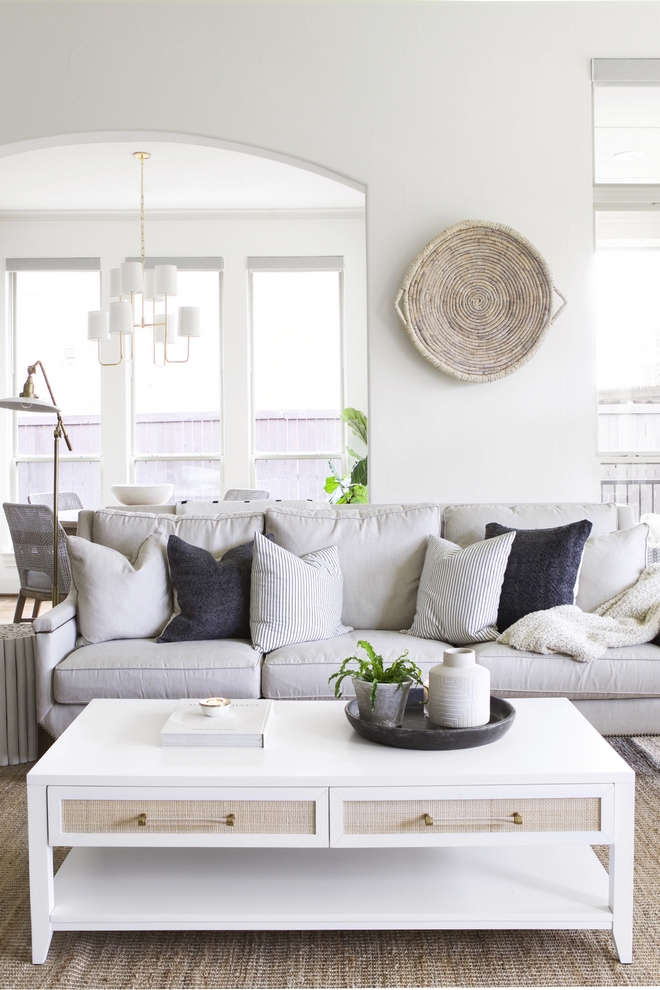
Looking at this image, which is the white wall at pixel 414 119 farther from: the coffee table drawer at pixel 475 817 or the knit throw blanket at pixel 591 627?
the coffee table drawer at pixel 475 817

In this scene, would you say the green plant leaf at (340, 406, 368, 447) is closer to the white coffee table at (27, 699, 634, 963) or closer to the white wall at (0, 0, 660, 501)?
the white wall at (0, 0, 660, 501)

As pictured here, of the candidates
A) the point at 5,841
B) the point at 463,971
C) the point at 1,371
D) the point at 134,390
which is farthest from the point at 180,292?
the point at 463,971

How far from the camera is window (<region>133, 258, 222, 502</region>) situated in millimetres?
6727

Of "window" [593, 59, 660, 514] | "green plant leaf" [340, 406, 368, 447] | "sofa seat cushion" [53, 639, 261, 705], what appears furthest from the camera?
"green plant leaf" [340, 406, 368, 447]

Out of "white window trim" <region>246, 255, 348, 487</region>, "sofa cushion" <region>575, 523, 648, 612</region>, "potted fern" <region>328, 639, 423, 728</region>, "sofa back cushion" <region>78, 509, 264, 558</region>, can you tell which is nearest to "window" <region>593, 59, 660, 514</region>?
"sofa cushion" <region>575, 523, 648, 612</region>

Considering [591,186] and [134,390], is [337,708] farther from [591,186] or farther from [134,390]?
[134,390]

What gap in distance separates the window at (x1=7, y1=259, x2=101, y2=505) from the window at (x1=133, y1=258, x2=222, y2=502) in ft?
1.25

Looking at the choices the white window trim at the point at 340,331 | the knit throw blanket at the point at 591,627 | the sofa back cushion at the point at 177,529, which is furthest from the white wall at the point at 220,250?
the knit throw blanket at the point at 591,627

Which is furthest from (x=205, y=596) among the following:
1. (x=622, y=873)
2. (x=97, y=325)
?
(x=97, y=325)

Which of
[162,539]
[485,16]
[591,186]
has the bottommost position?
[162,539]

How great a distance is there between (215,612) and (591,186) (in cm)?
243

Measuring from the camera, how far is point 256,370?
674cm

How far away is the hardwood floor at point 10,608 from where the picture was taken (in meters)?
5.77

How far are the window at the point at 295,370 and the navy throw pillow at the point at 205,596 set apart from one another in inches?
149
